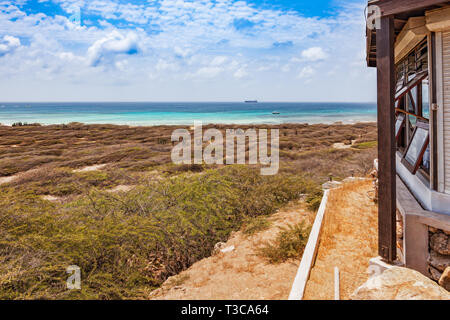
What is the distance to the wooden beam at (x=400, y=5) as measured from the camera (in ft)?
11.2

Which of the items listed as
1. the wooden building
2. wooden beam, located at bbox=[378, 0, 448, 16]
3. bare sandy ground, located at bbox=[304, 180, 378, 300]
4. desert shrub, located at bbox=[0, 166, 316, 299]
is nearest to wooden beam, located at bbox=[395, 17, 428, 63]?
the wooden building

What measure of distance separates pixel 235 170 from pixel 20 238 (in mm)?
5505

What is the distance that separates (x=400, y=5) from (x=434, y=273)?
3.47 metres

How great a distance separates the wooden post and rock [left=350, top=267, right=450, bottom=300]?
0.91m

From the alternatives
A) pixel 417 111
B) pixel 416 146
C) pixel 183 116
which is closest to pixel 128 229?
pixel 416 146

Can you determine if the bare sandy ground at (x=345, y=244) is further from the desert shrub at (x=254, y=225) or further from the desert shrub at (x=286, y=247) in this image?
the desert shrub at (x=254, y=225)

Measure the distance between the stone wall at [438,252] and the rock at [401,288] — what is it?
3.23 feet

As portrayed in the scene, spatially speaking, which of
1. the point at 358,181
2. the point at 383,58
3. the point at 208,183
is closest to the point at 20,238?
the point at 208,183

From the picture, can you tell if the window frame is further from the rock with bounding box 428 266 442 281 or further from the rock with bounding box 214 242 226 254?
the rock with bounding box 214 242 226 254
